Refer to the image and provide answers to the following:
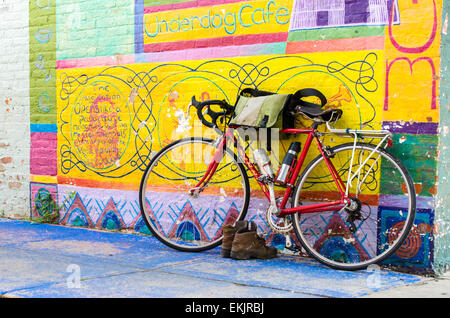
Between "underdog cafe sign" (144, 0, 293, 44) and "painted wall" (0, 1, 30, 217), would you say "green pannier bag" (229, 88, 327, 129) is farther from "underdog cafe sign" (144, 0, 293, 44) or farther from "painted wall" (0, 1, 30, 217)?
"painted wall" (0, 1, 30, 217)

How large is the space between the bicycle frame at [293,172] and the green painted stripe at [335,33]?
0.80 metres

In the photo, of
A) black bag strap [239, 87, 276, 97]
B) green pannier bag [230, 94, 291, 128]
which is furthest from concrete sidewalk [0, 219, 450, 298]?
black bag strap [239, 87, 276, 97]

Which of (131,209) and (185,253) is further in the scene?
(131,209)

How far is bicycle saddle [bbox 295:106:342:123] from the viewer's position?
14.4ft

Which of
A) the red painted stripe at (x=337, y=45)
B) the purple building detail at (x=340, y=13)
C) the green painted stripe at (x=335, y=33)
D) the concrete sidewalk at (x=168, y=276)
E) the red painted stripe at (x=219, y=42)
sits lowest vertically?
the concrete sidewalk at (x=168, y=276)

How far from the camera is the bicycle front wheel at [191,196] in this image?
503 cm

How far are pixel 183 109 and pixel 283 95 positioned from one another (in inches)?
51.6

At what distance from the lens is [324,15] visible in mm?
4711

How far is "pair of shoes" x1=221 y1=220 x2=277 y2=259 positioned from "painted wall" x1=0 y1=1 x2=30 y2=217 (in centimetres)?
304

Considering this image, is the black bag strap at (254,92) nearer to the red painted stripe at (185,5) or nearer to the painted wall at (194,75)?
the painted wall at (194,75)

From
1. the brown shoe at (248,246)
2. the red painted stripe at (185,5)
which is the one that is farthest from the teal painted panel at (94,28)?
the brown shoe at (248,246)
